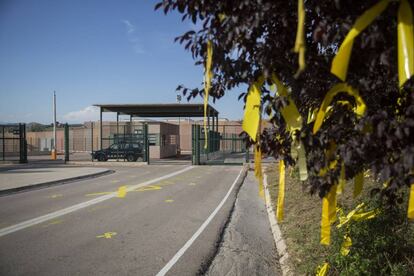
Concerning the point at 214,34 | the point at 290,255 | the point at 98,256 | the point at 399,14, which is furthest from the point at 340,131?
the point at 98,256

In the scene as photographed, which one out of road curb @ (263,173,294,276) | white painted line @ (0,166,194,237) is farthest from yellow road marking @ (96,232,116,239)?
A: road curb @ (263,173,294,276)

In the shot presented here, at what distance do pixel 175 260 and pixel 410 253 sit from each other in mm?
3138

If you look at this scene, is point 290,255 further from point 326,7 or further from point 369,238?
point 326,7

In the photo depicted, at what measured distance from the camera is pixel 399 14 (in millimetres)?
2020

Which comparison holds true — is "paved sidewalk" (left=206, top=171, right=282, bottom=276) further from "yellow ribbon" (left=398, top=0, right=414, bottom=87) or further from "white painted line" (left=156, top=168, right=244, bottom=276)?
"yellow ribbon" (left=398, top=0, right=414, bottom=87)

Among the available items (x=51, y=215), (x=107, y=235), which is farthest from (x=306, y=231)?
(x=51, y=215)

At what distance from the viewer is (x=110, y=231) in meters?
7.21

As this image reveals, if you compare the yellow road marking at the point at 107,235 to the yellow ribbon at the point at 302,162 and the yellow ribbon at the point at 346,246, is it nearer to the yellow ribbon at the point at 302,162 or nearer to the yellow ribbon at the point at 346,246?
the yellow ribbon at the point at 346,246

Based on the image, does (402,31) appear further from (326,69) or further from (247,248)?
(247,248)

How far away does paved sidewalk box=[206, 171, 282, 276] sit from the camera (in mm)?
5309

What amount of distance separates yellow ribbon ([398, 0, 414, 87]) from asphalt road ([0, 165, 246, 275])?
4028 millimetres

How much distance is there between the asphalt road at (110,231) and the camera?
535 cm

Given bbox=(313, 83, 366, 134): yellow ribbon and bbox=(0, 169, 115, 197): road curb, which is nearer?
bbox=(313, 83, 366, 134): yellow ribbon

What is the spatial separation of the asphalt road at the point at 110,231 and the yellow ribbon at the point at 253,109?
2.99m
